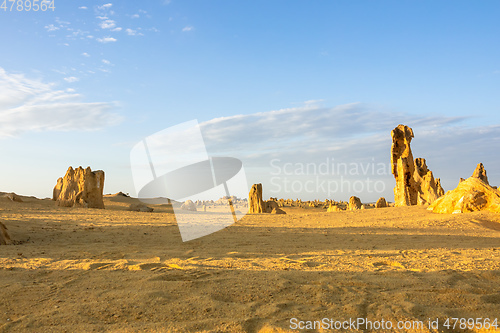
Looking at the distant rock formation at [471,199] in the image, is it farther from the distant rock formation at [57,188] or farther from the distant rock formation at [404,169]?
the distant rock formation at [57,188]

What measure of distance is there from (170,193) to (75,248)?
8.40 ft

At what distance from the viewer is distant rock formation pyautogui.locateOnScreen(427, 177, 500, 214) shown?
13.7 metres

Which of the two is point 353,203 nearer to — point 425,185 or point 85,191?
point 425,185

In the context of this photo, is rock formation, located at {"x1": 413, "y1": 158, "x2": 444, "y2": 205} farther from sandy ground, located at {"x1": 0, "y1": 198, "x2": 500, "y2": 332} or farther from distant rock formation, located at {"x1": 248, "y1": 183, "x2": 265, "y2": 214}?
sandy ground, located at {"x1": 0, "y1": 198, "x2": 500, "y2": 332}

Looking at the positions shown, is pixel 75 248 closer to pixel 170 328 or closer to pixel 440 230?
pixel 170 328

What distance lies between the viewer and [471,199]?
46.6ft

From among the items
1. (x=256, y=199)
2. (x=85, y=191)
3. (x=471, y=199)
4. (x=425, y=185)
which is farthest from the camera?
(x=256, y=199)

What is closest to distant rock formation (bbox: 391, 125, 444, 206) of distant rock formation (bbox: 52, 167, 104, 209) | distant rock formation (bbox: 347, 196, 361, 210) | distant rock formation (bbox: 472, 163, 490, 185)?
distant rock formation (bbox: 472, 163, 490, 185)

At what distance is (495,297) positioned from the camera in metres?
3.94

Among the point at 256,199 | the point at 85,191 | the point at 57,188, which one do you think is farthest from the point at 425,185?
the point at 57,188

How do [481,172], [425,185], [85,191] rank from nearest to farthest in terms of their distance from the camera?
[481,172] → [85,191] → [425,185]

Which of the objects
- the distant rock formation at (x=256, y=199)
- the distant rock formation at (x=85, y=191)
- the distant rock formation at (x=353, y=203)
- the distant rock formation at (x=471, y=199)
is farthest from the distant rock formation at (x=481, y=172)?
the distant rock formation at (x=85, y=191)

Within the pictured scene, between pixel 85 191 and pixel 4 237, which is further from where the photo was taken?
pixel 85 191

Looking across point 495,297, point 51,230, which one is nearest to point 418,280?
point 495,297
